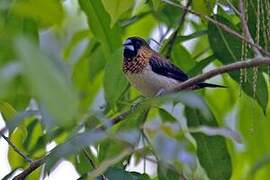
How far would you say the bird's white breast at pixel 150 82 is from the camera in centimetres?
223

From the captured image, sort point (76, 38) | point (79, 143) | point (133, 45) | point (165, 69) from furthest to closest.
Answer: point (133, 45) → point (165, 69) → point (76, 38) → point (79, 143)

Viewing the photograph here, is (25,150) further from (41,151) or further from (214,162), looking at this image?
(214,162)

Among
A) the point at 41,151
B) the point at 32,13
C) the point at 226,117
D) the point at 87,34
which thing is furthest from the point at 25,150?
the point at 32,13

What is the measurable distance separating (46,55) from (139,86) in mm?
1528

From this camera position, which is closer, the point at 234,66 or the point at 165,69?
the point at 234,66

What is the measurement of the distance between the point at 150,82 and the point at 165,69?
69 mm

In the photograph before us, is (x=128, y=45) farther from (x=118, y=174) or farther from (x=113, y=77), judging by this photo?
(x=118, y=174)

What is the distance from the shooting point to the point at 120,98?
1818 mm

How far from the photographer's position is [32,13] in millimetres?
778

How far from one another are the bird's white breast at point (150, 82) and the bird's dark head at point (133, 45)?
74mm

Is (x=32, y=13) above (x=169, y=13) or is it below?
above

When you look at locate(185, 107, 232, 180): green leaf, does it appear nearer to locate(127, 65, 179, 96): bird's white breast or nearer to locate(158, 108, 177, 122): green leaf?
locate(158, 108, 177, 122): green leaf

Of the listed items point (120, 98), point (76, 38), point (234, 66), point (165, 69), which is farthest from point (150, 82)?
point (234, 66)

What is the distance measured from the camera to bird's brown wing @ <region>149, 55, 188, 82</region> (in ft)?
6.89
